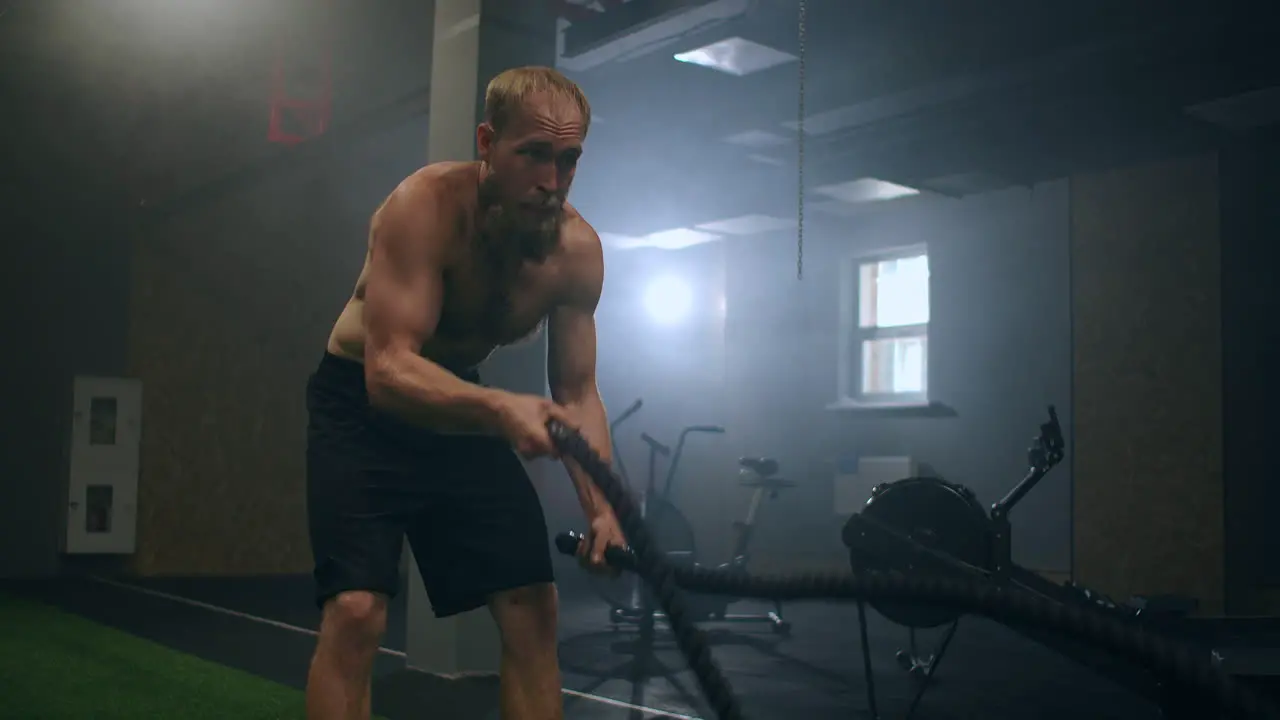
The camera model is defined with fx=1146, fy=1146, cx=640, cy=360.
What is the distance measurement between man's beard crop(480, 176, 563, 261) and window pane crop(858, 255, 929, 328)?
7.16 m

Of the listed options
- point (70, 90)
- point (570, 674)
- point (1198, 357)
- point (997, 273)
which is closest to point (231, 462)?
point (70, 90)

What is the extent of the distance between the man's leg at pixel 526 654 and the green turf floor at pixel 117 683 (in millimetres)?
1685

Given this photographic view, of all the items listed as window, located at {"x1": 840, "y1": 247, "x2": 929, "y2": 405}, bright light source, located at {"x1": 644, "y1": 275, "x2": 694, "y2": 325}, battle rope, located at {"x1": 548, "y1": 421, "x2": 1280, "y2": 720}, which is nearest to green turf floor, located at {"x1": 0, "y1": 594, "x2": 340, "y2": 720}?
battle rope, located at {"x1": 548, "y1": 421, "x2": 1280, "y2": 720}

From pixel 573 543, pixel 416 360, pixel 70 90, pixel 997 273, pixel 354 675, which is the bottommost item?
pixel 354 675

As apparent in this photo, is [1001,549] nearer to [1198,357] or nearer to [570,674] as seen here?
[570,674]

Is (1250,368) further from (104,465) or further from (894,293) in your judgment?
(104,465)

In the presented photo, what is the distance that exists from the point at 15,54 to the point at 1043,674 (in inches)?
281

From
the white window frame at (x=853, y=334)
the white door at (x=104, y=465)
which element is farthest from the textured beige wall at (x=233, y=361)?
the white window frame at (x=853, y=334)

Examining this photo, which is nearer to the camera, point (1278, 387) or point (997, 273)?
point (1278, 387)

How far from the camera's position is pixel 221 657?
437 cm

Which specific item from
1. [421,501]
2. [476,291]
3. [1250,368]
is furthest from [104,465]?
→ [1250,368]

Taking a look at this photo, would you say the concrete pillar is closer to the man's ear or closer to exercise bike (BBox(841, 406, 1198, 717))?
exercise bike (BBox(841, 406, 1198, 717))

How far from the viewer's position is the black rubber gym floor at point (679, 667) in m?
3.72

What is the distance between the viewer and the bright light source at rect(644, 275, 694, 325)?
10.5 meters
